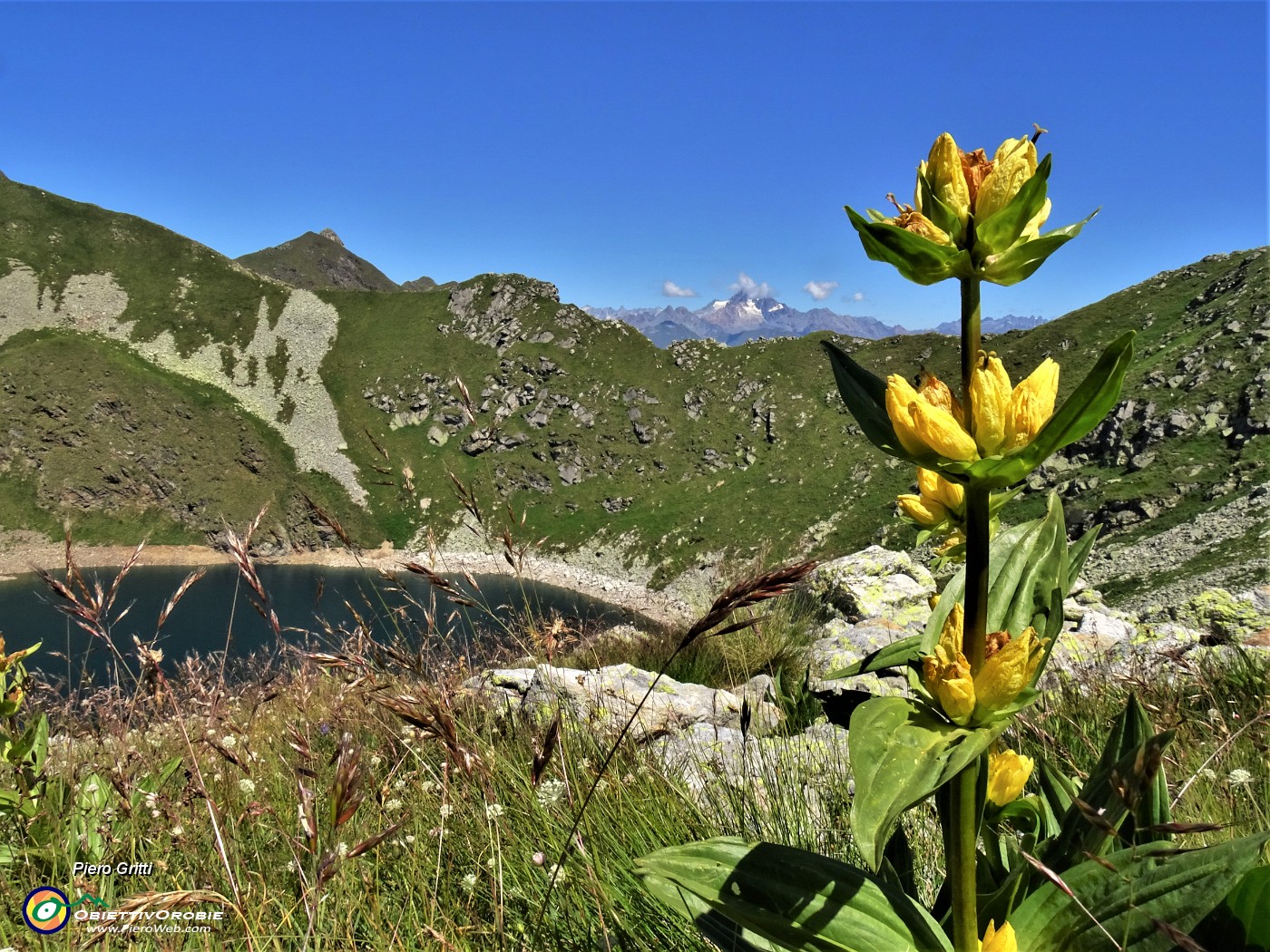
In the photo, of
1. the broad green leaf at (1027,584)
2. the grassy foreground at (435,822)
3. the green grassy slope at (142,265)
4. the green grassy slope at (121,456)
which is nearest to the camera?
the broad green leaf at (1027,584)

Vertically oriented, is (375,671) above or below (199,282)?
Answer: below

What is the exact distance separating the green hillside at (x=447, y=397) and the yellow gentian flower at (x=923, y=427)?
164 ft

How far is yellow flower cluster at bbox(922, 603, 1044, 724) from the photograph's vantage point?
3.48 ft

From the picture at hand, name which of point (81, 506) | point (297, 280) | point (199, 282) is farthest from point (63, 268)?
point (297, 280)

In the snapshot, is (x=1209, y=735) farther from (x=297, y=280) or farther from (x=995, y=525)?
(x=297, y=280)

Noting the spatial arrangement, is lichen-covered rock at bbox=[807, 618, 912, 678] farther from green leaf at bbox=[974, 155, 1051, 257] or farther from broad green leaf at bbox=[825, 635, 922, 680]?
green leaf at bbox=[974, 155, 1051, 257]

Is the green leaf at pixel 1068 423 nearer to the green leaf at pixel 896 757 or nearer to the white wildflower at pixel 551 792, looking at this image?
the green leaf at pixel 896 757

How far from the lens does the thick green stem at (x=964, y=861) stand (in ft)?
3.67

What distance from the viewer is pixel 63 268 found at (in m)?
82.1

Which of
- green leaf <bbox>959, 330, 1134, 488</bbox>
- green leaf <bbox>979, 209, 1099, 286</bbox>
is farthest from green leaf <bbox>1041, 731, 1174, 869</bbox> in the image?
green leaf <bbox>979, 209, 1099, 286</bbox>

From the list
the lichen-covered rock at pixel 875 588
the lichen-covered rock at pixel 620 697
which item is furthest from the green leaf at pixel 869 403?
the lichen-covered rock at pixel 875 588

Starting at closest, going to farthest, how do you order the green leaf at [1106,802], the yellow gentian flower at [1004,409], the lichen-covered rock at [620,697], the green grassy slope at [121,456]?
1. the green leaf at [1106,802]
2. the yellow gentian flower at [1004,409]
3. the lichen-covered rock at [620,697]
4. the green grassy slope at [121,456]

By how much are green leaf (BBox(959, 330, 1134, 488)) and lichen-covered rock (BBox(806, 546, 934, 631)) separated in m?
8.44

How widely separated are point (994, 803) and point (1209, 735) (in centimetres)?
250
